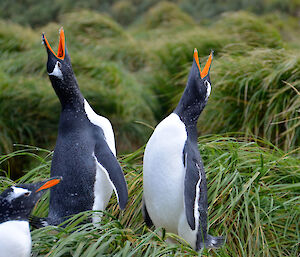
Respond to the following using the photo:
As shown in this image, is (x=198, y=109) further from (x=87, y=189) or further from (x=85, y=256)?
(x=85, y=256)

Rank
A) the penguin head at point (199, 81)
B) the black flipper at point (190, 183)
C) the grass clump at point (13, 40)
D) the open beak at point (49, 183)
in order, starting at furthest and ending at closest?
the grass clump at point (13, 40)
the penguin head at point (199, 81)
the black flipper at point (190, 183)
the open beak at point (49, 183)

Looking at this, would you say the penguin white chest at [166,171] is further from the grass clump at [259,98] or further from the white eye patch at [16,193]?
the grass clump at [259,98]

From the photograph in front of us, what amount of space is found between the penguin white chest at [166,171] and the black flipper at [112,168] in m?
0.13

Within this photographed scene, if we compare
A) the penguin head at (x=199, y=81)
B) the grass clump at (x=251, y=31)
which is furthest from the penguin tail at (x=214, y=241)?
the grass clump at (x=251, y=31)

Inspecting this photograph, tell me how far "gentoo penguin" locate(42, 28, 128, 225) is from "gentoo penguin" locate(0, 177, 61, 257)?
0.45 feet

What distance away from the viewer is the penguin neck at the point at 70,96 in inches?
77.5

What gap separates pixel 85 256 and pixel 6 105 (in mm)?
2392

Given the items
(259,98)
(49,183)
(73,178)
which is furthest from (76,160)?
(259,98)

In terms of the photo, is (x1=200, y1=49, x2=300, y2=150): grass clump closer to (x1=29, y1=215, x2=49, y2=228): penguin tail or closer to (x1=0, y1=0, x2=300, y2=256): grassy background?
(x1=0, y1=0, x2=300, y2=256): grassy background

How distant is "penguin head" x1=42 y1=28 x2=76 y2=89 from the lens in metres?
1.91

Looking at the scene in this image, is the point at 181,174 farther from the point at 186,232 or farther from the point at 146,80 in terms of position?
the point at 146,80

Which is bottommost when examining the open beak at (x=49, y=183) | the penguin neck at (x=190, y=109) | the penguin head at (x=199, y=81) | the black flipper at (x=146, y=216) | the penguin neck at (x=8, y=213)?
the black flipper at (x=146, y=216)

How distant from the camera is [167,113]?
4.56m

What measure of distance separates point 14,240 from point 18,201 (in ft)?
0.47
